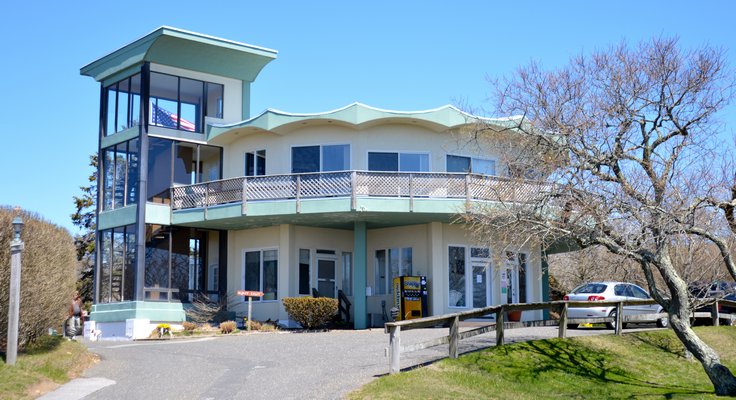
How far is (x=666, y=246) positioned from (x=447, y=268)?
1259cm

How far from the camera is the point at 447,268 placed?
27875 mm

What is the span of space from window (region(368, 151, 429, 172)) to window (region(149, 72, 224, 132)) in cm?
698

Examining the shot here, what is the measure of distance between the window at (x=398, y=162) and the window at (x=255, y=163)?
13.9 ft

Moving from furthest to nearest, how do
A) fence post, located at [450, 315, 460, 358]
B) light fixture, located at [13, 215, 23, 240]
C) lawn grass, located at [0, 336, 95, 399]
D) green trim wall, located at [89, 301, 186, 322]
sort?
green trim wall, located at [89, 301, 186, 322] < fence post, located at [450, 315, 460, 358] < light fixture, located at [13, 215, 23, 240] < lawn grass, located at [0, 336, 95, 399]

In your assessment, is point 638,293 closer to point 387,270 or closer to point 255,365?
point 387,270

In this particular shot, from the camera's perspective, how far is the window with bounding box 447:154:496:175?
1139 inches

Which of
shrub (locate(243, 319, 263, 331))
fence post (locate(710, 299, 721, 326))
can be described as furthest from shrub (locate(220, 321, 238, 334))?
fence post (locate(710, 299, 721, 326))

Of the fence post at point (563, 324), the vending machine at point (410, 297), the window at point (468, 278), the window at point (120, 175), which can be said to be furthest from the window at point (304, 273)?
the fence post at point (563, 324)

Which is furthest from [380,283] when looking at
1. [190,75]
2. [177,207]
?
[190,75]

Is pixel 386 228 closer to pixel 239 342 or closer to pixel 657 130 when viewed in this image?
pixel 239 342

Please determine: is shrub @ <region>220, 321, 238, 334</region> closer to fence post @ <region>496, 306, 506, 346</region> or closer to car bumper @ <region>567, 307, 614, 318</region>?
car bumper @ <region>567, 307, 614, 318</region>

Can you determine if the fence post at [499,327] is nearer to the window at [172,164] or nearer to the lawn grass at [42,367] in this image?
the lawn grass at [42,367]

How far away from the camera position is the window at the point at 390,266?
94.0 ft

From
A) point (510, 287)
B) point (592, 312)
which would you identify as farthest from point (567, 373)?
point (510, 287)
